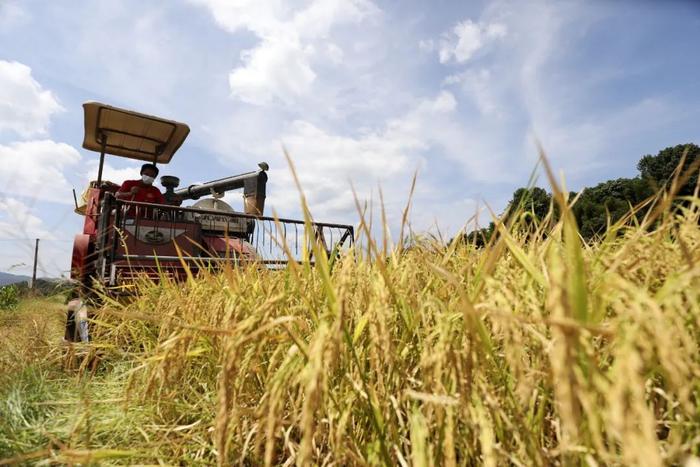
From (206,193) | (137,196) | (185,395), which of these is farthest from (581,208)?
(185,395)

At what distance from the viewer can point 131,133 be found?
6.19 meters

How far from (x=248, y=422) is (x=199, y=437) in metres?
0.20

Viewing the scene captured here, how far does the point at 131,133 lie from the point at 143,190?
0.98 m

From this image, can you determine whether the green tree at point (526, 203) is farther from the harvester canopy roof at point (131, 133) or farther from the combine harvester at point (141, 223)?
the harvester canopy roof at point (131, 133)

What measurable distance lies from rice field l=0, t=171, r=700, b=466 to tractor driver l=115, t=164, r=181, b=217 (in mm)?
4592

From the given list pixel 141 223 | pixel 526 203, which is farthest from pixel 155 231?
pixel 526 203

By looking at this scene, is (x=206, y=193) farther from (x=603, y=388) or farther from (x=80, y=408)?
(x=603, y=388)

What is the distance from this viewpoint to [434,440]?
1.01 meters

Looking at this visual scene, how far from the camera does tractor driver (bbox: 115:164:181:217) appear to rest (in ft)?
19.4

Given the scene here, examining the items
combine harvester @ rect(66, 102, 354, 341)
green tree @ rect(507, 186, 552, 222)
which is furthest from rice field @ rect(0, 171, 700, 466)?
combine harvester @ rect(66, 102, 354, 341)

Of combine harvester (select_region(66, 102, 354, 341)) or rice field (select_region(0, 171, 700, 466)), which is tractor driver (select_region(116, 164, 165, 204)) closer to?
combine harvester (select_region(66, 102, 354, 341))

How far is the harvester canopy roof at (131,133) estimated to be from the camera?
5.57 metres

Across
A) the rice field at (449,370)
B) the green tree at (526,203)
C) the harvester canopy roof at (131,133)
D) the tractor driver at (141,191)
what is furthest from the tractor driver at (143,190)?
the green tree at (526,203)

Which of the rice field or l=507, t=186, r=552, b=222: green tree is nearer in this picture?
the rice field
